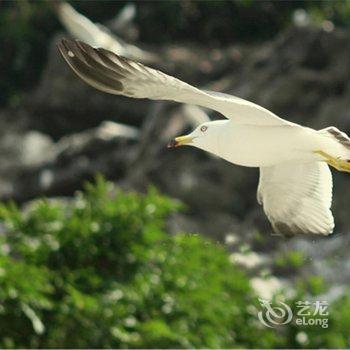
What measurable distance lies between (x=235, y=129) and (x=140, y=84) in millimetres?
268

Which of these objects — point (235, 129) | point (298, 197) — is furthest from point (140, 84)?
point (298, 197)

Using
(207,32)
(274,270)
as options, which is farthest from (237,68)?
(274,270)

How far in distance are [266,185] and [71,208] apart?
644 centimetres

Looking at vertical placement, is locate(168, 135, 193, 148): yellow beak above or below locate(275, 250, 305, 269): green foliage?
above

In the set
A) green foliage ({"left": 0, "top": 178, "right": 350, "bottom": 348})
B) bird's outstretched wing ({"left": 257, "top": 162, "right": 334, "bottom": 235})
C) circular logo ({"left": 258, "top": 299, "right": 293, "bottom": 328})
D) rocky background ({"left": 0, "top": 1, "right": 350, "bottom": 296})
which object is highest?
bird's outstretched wing ({"left": 257, "top": 162, "right": 334, "bottom": 235})

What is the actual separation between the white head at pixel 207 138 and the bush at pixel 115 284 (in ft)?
18.7

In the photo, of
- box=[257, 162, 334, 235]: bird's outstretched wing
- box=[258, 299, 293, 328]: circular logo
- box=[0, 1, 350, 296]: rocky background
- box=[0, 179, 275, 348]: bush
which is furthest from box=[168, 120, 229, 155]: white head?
box=[0, 179, 275, 348]: bush

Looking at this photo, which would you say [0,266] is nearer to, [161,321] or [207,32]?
[161,321]

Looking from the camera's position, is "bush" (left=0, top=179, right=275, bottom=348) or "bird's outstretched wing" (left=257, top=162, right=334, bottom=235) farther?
"bush" (left=0, top=179, right=275, bottom=348)

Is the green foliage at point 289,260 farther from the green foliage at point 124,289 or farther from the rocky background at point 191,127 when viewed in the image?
the green foliage at point 124,289

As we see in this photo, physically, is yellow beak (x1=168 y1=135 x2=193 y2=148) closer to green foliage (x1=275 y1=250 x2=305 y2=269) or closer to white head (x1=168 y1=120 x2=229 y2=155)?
white head (x1=168 y1=120 x2=229 y2=155)

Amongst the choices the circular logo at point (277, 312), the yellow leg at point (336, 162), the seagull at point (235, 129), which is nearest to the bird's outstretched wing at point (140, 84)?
the seagull at point (235, 129)

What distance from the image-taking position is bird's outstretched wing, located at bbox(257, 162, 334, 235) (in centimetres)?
232

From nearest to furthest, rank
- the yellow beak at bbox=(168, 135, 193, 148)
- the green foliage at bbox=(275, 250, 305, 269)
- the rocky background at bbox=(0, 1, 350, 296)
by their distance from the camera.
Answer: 1. the yellow beak at bbox=(168, 135, 193, 148)
2. the green foliage at bbox=(275, 250, 305, 269)
3. the rocky background at bbox=(0, 1, 350, 296)
